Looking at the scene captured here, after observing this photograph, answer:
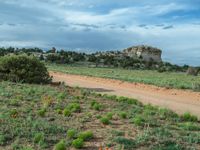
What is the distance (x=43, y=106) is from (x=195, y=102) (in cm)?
804

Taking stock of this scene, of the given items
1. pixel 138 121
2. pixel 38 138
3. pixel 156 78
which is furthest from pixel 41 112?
pixel 156 78

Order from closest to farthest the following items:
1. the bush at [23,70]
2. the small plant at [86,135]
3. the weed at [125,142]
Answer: the weed at [125,142]
the small plant at [86,135]
the bush at [23,70]

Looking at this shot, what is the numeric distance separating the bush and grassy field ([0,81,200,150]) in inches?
360

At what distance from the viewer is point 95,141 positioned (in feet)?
34.1

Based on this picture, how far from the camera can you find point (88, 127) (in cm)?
1178

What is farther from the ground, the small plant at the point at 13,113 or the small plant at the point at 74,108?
the small plant at the point at 74,108

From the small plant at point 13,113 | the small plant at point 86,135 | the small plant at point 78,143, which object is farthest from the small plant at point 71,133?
the small plant at point 13,113

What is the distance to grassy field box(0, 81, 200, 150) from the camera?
33.2 ft

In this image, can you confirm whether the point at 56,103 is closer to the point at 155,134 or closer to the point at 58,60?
the point at 155,134

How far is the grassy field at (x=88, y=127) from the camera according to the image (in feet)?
33.2

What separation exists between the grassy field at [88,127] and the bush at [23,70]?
360 inches

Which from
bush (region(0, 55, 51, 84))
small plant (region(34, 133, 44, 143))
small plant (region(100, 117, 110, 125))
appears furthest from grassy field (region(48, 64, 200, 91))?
small plant (region(34, 133, 44, 143))

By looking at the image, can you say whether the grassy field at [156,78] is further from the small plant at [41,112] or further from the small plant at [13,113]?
the small plant at [13,113]

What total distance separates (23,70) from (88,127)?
46.7 feet
